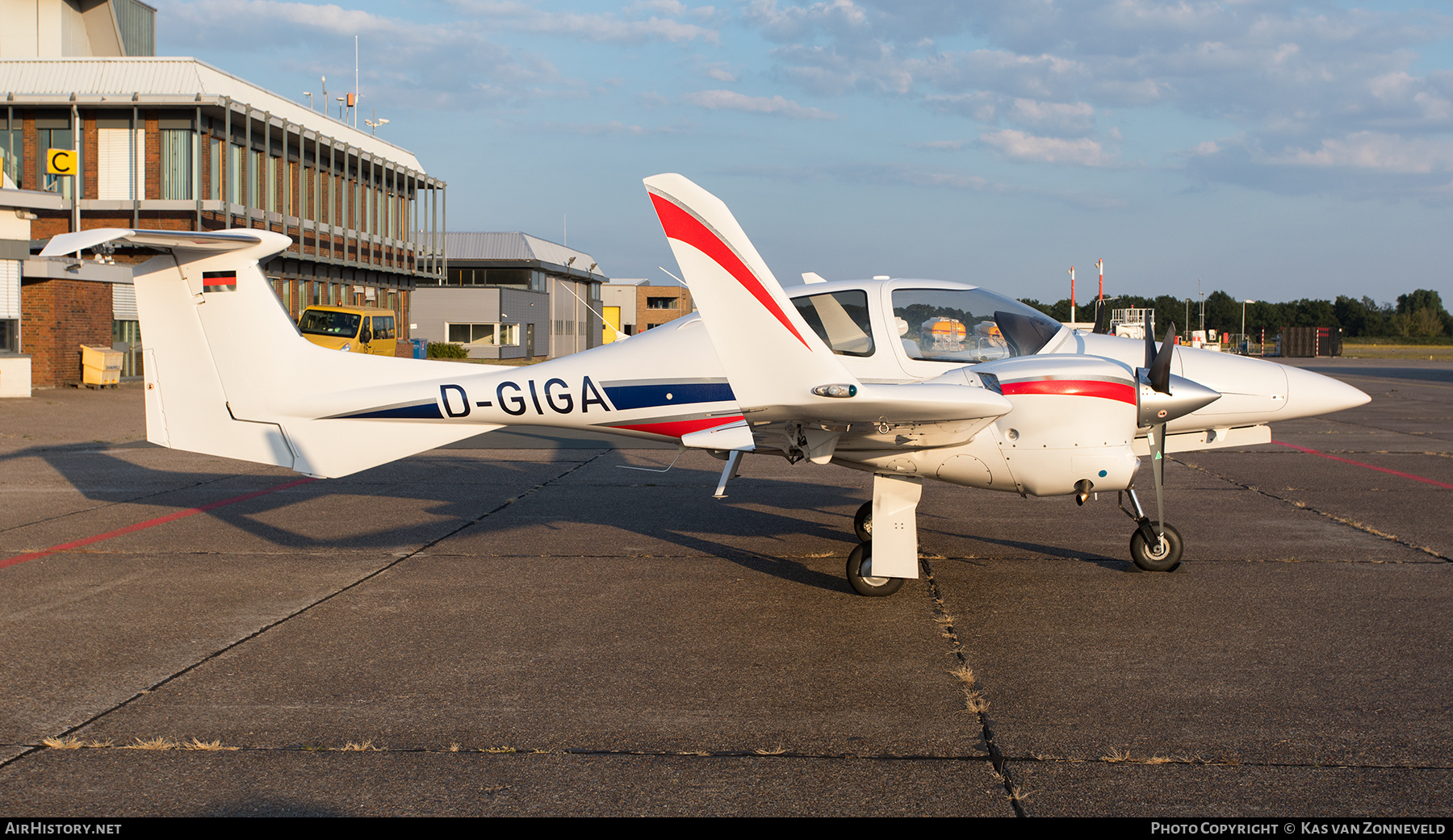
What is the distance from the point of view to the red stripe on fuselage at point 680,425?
800cm

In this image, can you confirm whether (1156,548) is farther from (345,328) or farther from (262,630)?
(345,328)

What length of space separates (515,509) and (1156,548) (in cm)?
631

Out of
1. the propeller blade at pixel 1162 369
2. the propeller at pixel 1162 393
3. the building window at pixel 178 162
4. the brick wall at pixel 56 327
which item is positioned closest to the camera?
the propeller blade at pixel 1162 369

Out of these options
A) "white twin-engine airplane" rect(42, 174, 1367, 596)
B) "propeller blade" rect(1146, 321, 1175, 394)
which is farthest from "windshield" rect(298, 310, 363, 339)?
"propeller blade" rect(1146, 321, 1175, 394)

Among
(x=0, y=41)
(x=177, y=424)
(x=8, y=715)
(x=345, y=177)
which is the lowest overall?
(x=8, y=715)

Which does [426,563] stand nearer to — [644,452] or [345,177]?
[644,452]

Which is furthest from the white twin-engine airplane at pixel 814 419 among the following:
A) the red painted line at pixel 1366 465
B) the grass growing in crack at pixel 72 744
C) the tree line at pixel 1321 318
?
the tree line at pixel 1321 318

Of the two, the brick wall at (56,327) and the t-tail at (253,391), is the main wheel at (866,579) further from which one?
the brick wall at (56,327)

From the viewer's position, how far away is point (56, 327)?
27.7 meters

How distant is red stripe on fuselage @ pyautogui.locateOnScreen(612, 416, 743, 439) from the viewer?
800 centimetres

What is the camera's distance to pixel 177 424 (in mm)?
8172

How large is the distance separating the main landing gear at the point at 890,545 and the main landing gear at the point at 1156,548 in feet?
6.11

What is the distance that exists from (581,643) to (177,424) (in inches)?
170
